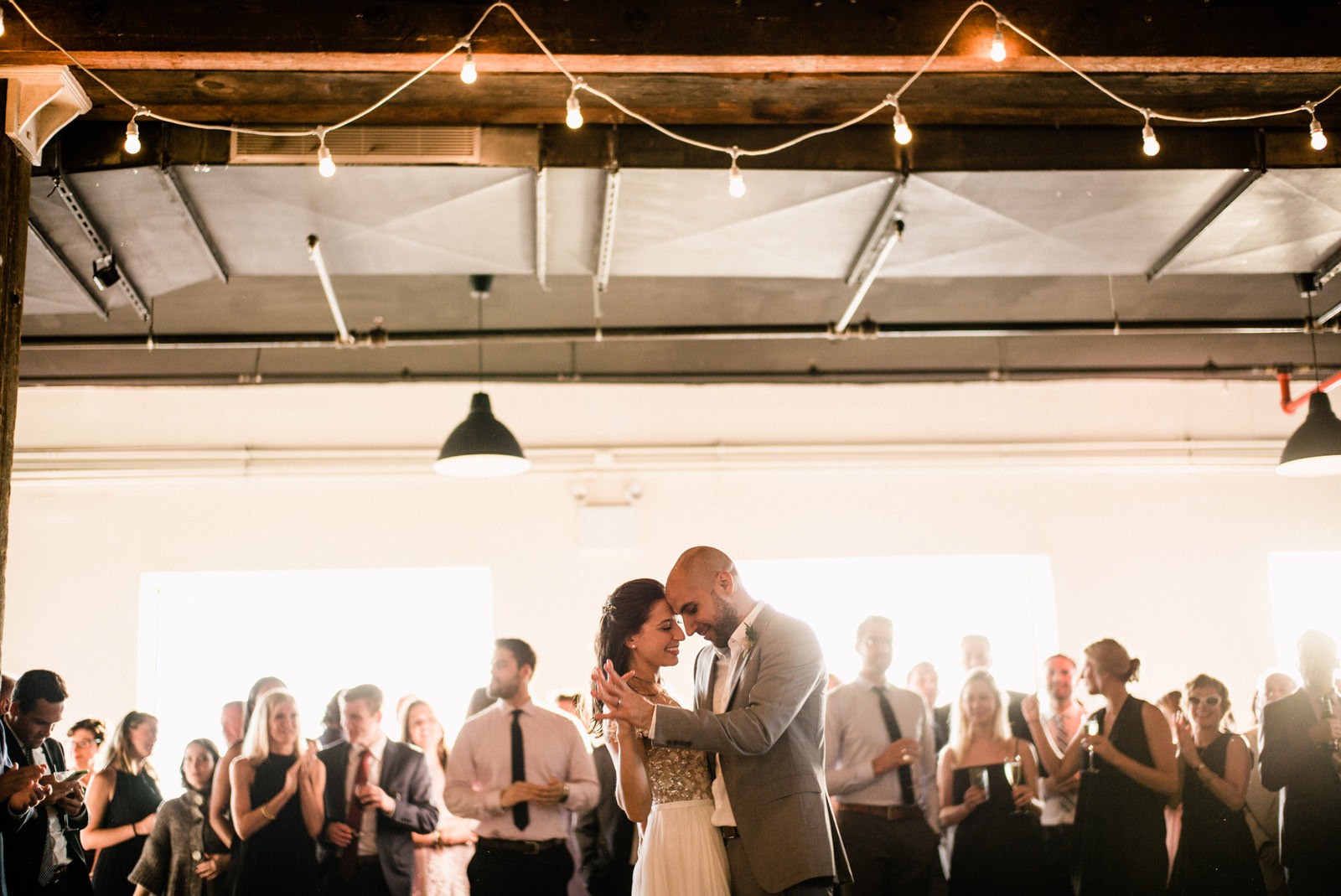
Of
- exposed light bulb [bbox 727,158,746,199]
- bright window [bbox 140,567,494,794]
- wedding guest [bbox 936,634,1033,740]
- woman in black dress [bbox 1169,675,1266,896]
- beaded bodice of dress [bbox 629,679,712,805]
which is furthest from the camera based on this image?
bright window [bbox 140,567,494,794]

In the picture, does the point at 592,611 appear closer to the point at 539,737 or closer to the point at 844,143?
the point at 539,737

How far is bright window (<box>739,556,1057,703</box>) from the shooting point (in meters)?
8.38

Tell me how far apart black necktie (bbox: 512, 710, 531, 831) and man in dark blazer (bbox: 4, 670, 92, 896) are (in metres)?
1.59

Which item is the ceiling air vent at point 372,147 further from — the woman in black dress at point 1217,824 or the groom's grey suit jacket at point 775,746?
the woman in black dress at point 1217,824

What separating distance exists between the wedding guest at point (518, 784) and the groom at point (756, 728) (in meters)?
1.83

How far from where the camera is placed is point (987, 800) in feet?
17.3

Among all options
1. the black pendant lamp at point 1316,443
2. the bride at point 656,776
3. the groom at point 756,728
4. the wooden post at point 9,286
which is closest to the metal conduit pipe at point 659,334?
the black pendant lamp at point 1316,443

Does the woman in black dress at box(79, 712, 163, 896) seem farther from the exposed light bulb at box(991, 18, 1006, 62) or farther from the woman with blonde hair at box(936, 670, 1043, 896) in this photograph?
the exposed light bulb at box(991, 18, 1006, 62)

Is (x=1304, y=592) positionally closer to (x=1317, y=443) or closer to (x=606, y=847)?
(x=1317, y=443)

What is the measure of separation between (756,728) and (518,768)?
88.3 inches

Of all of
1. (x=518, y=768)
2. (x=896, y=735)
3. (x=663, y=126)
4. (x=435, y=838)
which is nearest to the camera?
(x=663, y=126)

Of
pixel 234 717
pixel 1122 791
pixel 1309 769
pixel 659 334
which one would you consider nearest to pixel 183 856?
pixel 234 717

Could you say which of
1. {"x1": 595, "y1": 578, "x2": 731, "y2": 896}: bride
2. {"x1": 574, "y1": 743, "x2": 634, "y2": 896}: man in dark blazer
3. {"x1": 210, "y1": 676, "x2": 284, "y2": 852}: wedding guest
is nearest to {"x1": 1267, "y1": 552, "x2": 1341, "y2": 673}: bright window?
{"x1": 574, "y1": 743, "x2": 634, "y2": 896}: man in dark blazer

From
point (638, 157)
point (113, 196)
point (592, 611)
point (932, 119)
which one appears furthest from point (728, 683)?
point (592, 611)
